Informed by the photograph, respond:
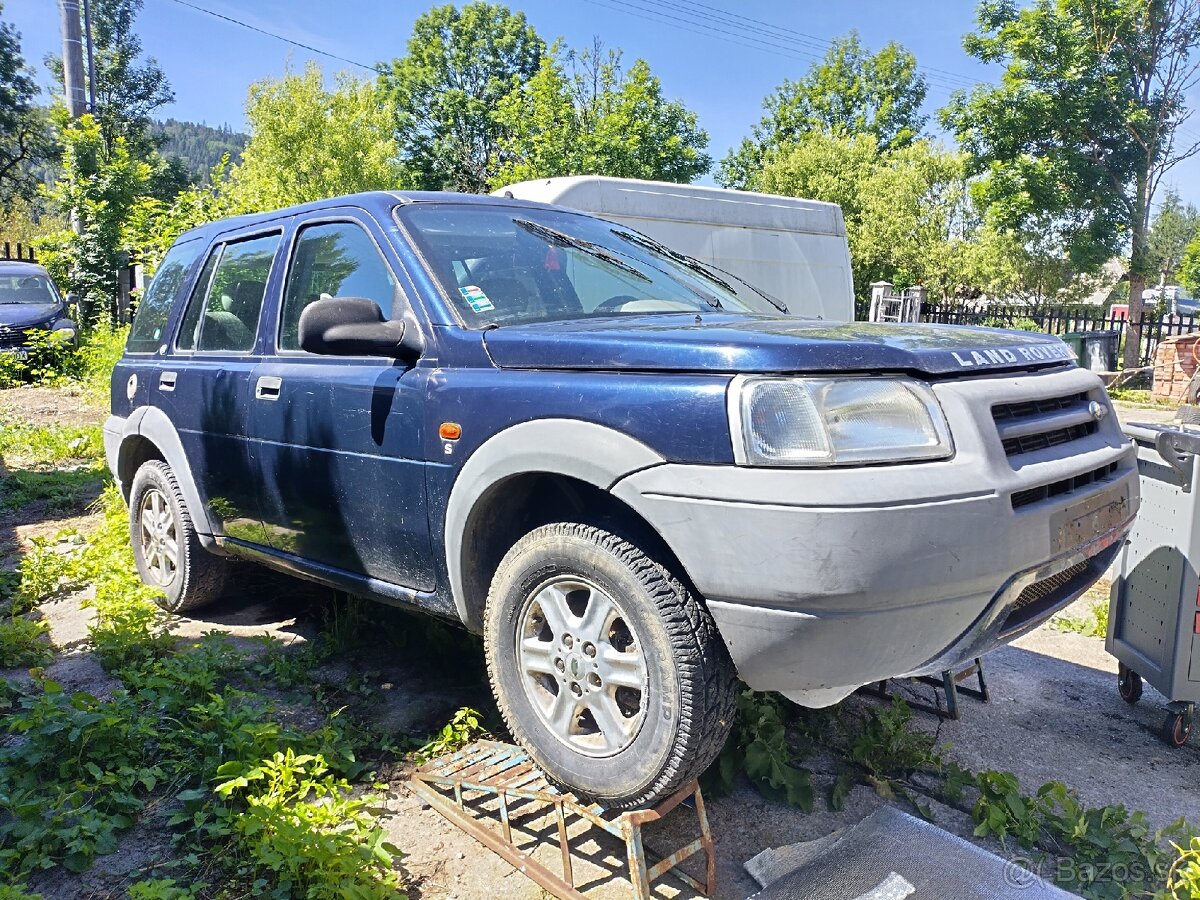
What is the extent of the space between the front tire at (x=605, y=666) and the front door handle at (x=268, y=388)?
55.3 inches

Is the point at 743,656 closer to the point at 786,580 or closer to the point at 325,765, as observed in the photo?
the point at 786,580

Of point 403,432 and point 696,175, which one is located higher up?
point 696,175

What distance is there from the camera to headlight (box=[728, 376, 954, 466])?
6.81ft

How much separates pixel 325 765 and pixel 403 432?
1087 millimetres

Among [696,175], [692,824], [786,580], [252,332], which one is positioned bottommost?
[692,824]

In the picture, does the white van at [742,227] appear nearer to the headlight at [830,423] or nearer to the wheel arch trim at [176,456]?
the wheel arch trim at [176,456]

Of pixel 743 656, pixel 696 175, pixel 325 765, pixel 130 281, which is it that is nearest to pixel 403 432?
pixel 325 765

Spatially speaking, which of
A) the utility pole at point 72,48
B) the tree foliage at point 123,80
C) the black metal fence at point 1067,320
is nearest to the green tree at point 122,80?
the tree foliage at point 123,80

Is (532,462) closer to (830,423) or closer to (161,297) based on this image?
(830,423)

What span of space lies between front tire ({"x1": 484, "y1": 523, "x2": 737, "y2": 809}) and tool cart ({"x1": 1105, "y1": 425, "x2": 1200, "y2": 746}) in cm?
204

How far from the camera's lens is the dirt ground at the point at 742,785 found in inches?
97.8

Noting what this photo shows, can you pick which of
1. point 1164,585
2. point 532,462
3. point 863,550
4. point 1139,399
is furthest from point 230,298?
point 1139,399

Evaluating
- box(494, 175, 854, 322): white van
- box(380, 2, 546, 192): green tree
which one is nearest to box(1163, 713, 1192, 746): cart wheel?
box(494, 175, 854, 322): white van

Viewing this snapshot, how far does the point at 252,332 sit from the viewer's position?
3783 millimetres
